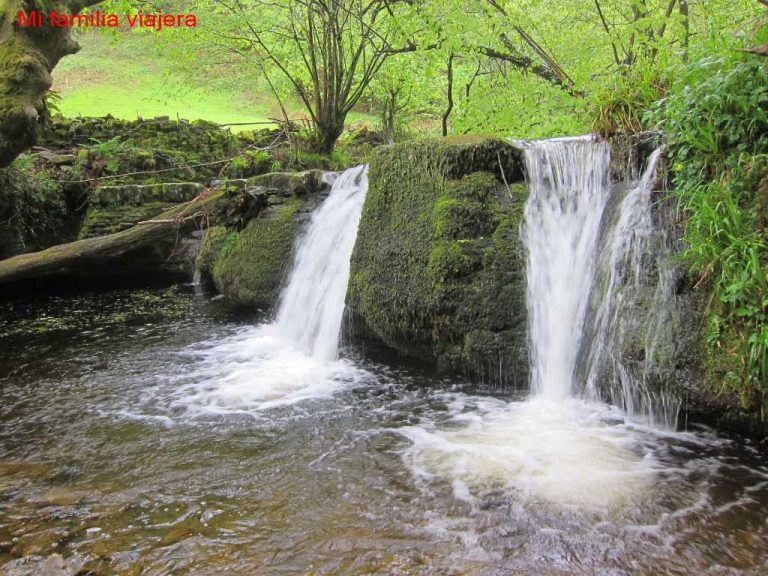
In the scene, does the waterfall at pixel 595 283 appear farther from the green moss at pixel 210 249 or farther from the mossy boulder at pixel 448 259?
the green moss at pixel 210 249

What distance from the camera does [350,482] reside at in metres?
3.36

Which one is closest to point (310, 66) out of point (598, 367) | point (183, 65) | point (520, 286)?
point (183, 65)

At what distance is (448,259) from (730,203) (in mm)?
2461

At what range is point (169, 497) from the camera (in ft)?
10.4

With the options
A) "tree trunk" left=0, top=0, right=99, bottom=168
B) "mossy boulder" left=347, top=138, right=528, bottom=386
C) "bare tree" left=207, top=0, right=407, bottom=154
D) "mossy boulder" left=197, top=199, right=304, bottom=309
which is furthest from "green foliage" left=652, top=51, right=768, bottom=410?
"bare tree" left=207, top=0, right=407, bottom=154

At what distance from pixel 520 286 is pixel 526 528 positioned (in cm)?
268

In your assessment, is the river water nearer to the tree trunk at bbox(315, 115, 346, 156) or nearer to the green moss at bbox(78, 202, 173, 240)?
the green moss at bbox(78, 202, 173, 240)

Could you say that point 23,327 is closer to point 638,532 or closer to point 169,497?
point 169,497

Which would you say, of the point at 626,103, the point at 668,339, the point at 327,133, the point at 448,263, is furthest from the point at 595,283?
the point at 327,133

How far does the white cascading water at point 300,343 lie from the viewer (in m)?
4.98

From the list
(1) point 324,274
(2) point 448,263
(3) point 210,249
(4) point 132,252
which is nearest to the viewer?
(2) point 448,263

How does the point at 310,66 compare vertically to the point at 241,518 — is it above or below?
above

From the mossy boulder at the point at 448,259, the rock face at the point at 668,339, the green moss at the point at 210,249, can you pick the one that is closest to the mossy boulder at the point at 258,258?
the green moss at the point at 210,249

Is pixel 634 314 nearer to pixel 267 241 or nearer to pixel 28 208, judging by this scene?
pixel 267 241
